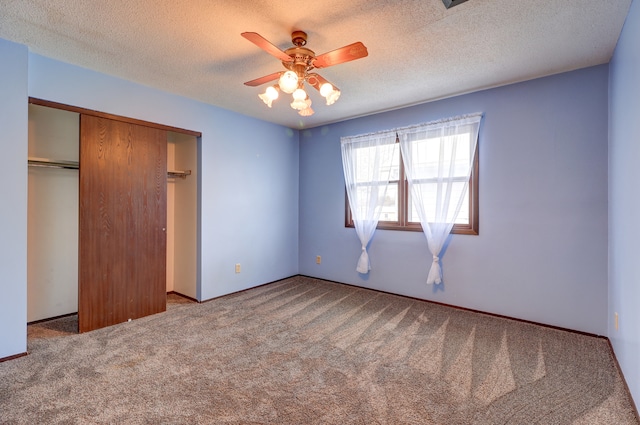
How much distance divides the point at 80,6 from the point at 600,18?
11.4ft

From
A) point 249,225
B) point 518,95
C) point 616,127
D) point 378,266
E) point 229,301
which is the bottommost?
point 229,301

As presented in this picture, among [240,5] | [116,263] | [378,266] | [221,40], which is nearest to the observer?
[240,5]

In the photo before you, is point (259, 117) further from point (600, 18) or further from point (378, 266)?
point (600, 18)

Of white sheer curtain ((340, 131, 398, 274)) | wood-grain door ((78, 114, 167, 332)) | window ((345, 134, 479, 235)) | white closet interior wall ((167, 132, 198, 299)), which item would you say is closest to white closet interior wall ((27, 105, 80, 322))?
wood-grain door ((78, 114, 167, 332))

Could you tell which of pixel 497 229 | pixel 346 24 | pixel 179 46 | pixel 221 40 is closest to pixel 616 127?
pixel 497 229

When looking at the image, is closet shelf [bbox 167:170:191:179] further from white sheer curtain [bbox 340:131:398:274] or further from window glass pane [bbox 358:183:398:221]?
window glass pane [bbox 358:183:398:221]

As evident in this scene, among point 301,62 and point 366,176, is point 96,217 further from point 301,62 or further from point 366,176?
point 366,176

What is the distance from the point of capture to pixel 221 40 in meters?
2.34

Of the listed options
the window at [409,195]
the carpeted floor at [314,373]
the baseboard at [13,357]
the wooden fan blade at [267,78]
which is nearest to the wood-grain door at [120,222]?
the carpeted floor at [314,373]

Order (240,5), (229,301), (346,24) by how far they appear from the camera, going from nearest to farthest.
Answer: (240,5)
(346,24)
(229,301)

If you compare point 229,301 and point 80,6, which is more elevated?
point 80,6

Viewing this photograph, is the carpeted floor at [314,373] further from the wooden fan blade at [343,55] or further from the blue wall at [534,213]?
the wooden fan blade at [343,55]

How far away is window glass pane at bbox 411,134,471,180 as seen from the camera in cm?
343

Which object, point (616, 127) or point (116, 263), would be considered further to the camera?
point (116, 263)
